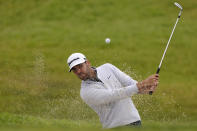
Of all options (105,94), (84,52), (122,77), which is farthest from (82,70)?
(84,52)

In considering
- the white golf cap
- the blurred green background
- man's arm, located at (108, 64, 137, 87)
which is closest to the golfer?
the white golf cap

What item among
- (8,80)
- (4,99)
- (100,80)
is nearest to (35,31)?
(8,80)

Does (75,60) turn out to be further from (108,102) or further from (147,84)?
(147,84)

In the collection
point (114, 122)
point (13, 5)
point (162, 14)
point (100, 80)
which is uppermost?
point (13, 5)

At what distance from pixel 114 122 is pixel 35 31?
28979 mm

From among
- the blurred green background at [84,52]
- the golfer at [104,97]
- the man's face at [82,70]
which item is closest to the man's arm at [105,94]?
the golfer at [104,97]

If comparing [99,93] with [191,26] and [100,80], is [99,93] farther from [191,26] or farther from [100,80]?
[191,26]

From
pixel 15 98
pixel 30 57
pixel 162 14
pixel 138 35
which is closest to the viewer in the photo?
pixel 15 98

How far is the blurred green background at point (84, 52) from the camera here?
16422mm

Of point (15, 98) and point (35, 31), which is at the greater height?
point (35, 31)

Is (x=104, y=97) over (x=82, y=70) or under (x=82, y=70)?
under

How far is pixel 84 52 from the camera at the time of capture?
2898cm

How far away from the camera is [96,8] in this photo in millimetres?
39781

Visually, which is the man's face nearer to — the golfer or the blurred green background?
the golfer
